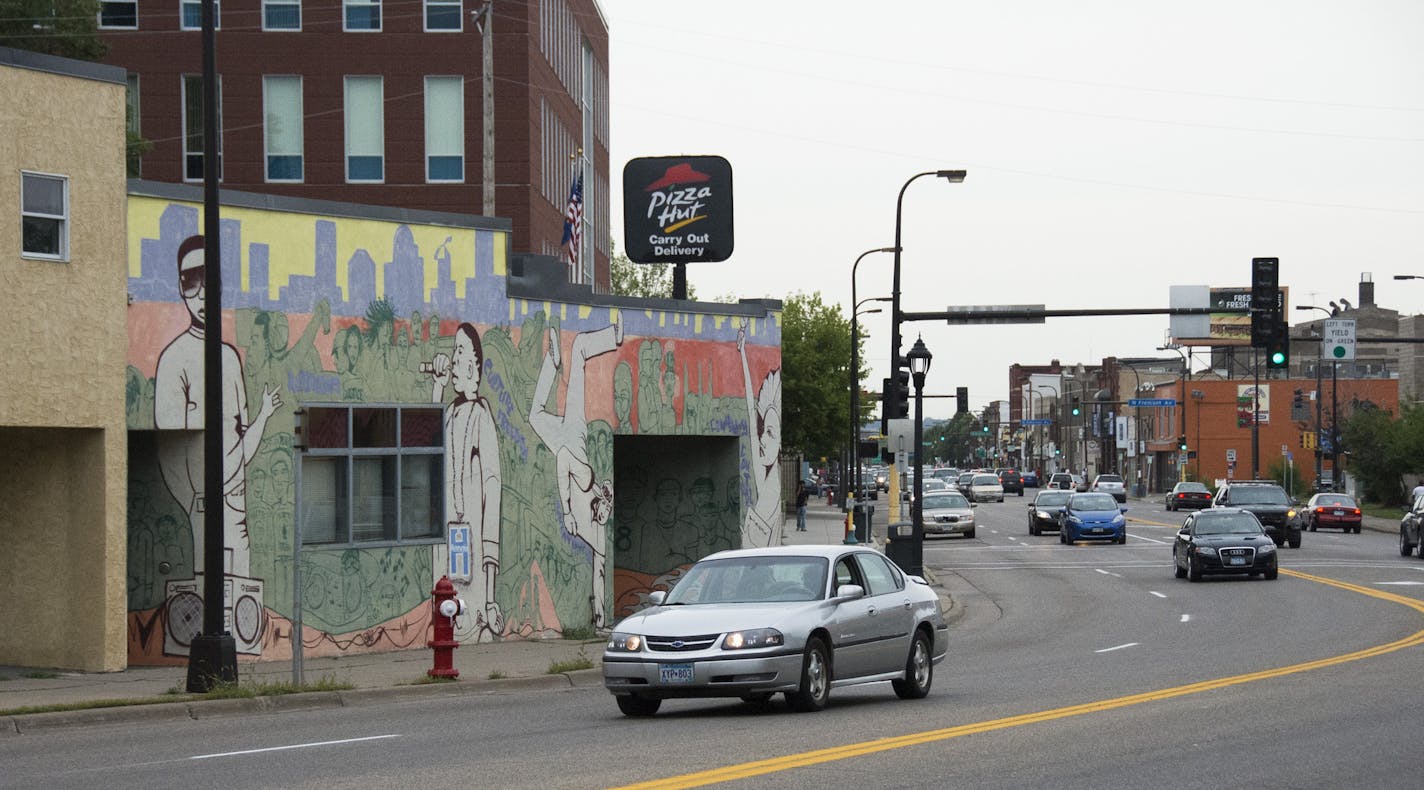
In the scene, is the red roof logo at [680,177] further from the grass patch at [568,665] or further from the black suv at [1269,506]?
the black suv at [1269,506]

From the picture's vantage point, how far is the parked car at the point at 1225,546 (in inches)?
1447

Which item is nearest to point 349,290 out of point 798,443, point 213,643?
Answer: point 213,643

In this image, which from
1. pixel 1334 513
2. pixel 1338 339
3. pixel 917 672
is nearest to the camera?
pixel 917 672

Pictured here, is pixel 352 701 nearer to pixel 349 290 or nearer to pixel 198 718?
pixel 198 718

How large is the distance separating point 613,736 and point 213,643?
5956 millimetres

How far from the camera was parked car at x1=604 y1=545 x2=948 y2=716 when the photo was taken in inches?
593

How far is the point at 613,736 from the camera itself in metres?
14.0

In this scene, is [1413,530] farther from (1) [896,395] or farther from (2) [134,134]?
(2) [134,134]

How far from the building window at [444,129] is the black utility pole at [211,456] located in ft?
98.3

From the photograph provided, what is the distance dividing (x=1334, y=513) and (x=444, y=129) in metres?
34.6

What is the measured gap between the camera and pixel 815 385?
8212 centimetres

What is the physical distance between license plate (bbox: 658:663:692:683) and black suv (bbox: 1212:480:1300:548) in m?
38.6

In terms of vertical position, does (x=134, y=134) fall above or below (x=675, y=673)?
above

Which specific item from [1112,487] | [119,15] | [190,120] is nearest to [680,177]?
[190,120]
